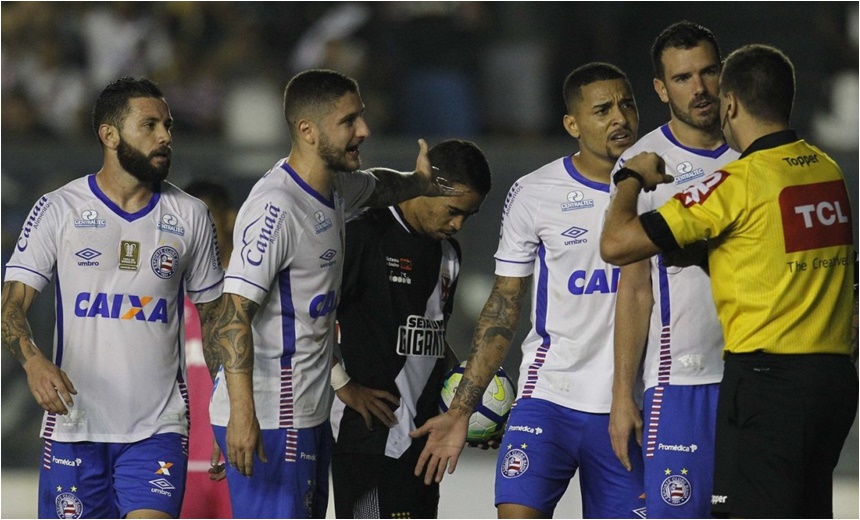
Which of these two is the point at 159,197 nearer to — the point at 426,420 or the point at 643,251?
the point at 426,420

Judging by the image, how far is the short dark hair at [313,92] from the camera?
618cm

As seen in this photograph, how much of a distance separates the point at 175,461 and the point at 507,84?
25.6 ft

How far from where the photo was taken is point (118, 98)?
636 cm

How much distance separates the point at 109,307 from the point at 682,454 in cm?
256

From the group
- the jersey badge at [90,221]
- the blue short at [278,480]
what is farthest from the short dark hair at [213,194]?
the blue short at [278,480]

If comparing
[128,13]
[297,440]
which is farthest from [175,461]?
[128,13]

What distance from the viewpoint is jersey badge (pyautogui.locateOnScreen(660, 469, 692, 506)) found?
582cm

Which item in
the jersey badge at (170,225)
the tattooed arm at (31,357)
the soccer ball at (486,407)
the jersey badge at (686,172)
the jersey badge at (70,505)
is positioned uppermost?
the jersey badge at (686,172)

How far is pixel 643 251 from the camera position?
5.14m

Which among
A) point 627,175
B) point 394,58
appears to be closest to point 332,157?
point 627,175

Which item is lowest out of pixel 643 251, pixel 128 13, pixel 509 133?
pixel 643 251

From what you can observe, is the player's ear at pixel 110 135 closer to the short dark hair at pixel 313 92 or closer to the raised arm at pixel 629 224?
the short dark hair at pixel 313 92

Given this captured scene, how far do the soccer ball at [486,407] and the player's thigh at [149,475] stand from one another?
1.32m

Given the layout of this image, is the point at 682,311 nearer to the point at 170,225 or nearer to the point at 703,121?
the point at 703,121
